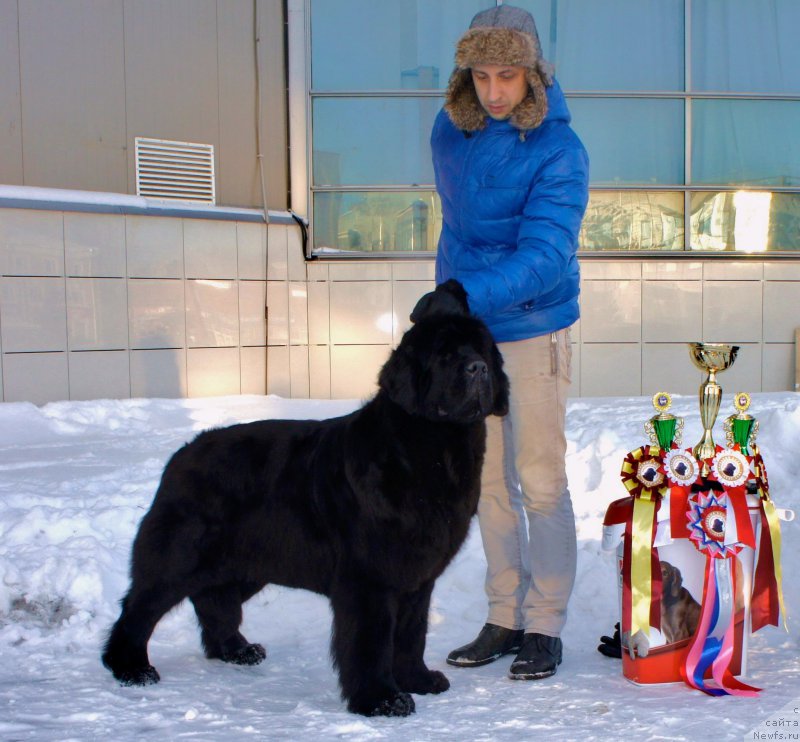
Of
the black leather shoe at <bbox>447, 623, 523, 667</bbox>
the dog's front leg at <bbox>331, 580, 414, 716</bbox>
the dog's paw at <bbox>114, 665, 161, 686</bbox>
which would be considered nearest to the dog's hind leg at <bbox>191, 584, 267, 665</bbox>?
the dog's paw at <bbox>114, 665, 161, 686</bbox>

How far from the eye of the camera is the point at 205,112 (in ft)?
24.7

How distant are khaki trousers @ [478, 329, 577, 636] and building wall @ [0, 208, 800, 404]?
463 cm

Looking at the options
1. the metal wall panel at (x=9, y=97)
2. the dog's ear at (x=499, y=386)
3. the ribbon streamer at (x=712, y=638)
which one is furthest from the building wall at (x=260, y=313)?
the ribbon streamer at (x=712, y=638)

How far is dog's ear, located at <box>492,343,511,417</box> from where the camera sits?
8.96 feet

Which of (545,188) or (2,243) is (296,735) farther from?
(2,243)

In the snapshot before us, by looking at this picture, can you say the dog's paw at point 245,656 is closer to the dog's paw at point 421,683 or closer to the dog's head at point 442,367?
the dog's paw at point 421,683

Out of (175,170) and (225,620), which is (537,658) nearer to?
(225,620)

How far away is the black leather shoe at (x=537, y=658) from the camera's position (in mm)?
2895

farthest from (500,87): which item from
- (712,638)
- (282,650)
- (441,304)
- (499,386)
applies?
Result: (282,650)

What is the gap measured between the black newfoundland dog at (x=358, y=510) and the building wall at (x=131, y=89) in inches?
191

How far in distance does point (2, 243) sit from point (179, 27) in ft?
7.59

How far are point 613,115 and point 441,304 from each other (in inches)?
242

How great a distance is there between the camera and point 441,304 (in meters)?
2.66

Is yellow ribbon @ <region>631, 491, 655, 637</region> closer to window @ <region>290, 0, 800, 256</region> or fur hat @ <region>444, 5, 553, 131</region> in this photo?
fur hat @ <region>444, 5, 553, 131</region>
